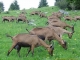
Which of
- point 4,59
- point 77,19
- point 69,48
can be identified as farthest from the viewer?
point 77,19

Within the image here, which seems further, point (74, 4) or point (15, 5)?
point (15, 5)

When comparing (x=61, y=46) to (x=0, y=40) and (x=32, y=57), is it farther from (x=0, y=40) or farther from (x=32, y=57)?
(x=0, y=40)

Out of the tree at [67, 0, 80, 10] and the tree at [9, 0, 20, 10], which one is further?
the tree at [9, 0, 20, 10]

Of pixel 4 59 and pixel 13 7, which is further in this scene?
pixel 13 7

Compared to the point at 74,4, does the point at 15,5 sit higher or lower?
lower

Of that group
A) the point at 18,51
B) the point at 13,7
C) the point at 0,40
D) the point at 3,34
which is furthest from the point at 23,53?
the point at 13,7

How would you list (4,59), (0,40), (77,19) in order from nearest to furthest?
(4,59)
(0,40)
(77,19)

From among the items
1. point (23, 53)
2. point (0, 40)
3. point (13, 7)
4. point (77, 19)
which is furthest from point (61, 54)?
point (13, 7)

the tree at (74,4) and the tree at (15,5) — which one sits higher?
the tree at (74,4)

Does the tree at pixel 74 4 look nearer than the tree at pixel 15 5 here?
Yes

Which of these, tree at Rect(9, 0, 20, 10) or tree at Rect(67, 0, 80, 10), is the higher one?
tree at Rect(67, 0, 80, 10)

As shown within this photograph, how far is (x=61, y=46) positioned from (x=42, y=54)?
2.60 m

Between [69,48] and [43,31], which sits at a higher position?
[43,31]

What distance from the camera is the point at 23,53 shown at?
16.6m
